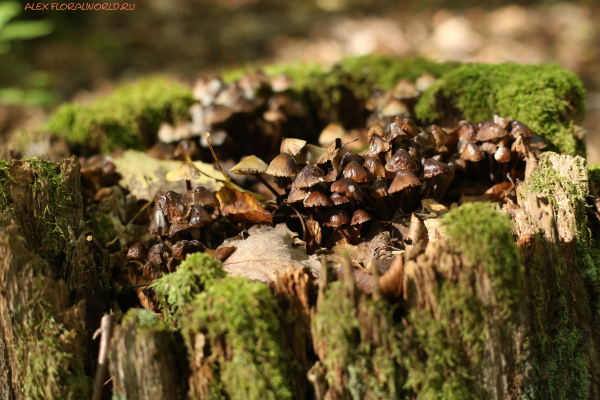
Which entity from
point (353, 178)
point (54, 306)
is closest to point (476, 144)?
point (353, 178)

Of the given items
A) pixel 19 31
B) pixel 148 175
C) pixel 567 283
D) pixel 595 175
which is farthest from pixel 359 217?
pixel 19 31

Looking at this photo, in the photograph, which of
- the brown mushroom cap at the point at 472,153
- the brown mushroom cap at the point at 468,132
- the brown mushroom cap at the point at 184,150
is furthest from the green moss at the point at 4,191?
the brown mushroom cap at the point at 468,132

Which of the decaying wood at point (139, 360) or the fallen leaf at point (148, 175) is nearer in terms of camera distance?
the decaying wood at point (139, 360)

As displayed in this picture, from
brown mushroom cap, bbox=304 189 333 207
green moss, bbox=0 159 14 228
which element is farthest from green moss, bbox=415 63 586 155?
green moss, bbox=0 159 14 228

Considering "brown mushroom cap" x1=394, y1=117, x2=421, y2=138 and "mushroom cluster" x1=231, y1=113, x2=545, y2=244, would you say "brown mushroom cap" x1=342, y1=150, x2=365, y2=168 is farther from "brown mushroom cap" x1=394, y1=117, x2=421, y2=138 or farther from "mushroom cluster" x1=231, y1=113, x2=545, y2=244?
"brown mushroom cap" x1=394, y1=117, x2=421, y2=138

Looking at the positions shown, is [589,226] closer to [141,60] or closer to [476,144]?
[476,144]

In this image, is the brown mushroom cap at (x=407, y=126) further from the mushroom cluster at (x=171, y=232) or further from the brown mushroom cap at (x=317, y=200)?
the mushroom cluster at (x=171, y=232)

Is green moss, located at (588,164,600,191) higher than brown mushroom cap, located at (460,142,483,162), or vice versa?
brown mushroom cap, located at (460,142,483,162)
